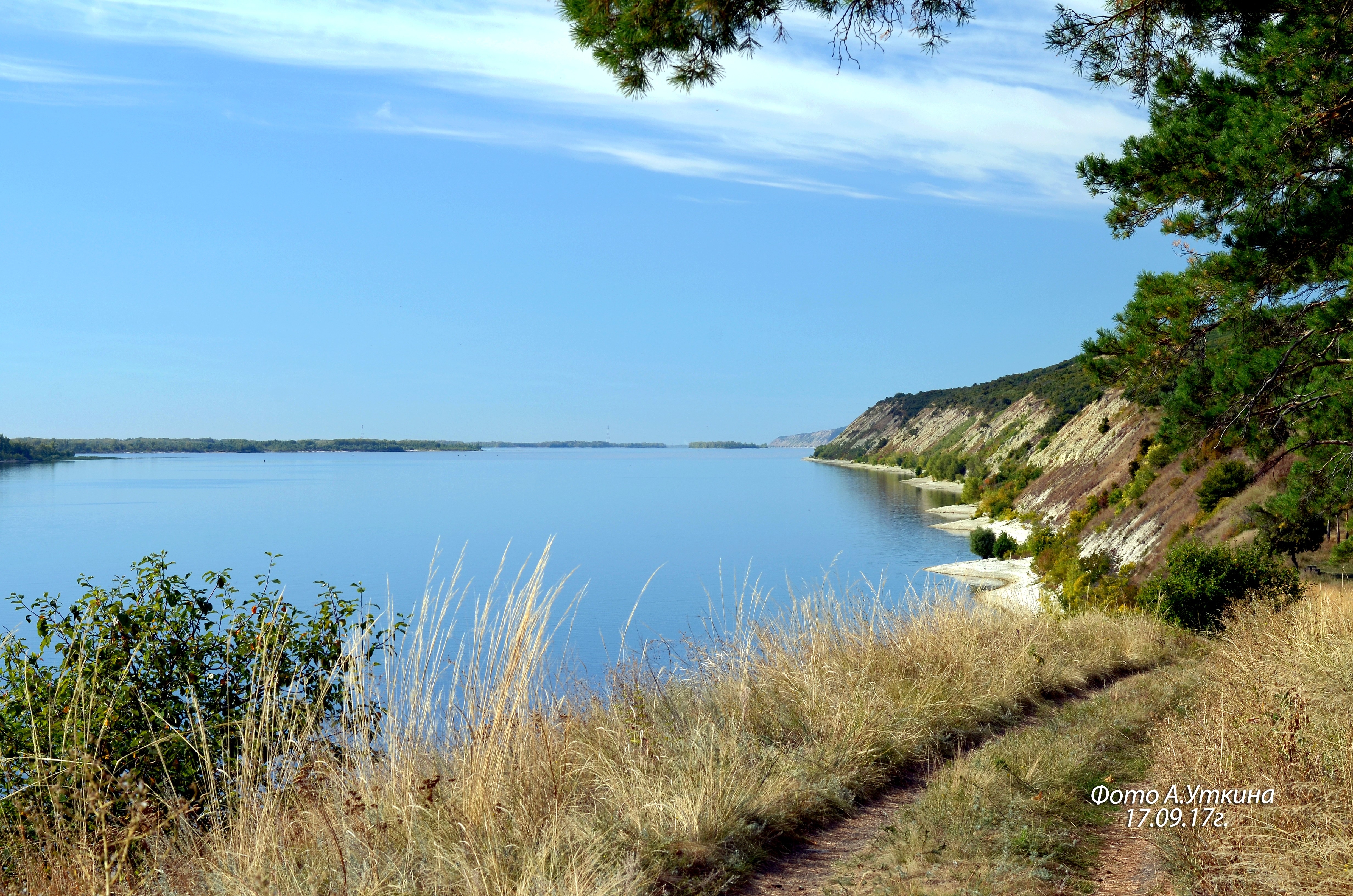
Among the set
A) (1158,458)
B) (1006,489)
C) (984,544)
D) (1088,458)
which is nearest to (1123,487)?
(1158,458)

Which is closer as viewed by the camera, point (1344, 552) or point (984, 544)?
point (1344, 552)

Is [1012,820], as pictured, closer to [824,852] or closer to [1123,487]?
[824,852]

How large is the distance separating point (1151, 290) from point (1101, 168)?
1.77 metres

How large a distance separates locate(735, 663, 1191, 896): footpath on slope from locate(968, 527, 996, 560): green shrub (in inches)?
1540

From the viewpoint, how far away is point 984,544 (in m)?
43.8

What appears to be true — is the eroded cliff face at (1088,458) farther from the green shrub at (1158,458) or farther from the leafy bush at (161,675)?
the leafy bush at (161,675)

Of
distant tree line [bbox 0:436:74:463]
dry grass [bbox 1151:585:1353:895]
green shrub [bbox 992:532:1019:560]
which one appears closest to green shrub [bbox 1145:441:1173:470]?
green shrub [bbox 992:532:1019:560]

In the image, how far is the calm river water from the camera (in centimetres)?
3184

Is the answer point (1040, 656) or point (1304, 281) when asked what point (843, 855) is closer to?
point (1040, 656)

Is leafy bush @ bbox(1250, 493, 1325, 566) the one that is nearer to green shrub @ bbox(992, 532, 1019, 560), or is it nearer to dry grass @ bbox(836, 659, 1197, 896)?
dry grass @ bbox(836, 659, 1197, 896)

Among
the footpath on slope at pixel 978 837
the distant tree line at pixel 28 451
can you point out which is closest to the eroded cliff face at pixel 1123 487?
the footpath on slope at pixel 978 837

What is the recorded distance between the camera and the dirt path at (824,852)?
3.99 m

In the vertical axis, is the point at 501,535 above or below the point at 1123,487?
below

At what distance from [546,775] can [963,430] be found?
12938 cm
